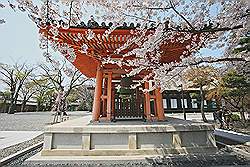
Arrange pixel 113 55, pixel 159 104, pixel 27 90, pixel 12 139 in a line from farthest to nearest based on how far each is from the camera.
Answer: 1. pixel 27 90
2. pixel 12 139
3. pixel 159 104
4. pixel 113 55

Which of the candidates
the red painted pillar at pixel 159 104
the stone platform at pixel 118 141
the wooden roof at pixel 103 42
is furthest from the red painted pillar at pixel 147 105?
the stone platform at pixel 118 141

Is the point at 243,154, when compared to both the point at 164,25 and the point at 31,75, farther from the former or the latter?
the point at 31,75

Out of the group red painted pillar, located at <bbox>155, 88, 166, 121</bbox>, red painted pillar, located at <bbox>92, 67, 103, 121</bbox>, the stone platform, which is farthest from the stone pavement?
red painted pillar, located at <bbox>155, 88, 166, 121</bbox>

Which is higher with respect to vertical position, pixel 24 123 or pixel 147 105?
pixel 147 105

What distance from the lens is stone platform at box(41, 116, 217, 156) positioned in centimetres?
522

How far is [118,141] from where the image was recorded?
532 centimetres

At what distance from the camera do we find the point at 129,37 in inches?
203

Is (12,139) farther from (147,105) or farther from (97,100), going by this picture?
(147,105)

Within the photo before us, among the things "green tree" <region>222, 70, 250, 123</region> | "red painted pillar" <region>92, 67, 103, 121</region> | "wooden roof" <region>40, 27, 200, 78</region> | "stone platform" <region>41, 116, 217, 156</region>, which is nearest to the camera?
"wooden roof" <region>40, 27, 200, 78</region>

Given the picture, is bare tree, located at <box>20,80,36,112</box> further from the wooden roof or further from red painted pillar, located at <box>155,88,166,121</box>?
red painted pillar, located at <box>155,88,166,121</box>

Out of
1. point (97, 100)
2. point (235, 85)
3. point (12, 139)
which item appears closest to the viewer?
point (97, 100)

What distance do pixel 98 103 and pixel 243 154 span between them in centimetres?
424

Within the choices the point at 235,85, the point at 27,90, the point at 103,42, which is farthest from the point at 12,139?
the point at 27,90

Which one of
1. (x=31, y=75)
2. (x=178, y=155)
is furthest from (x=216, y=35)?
(x=31, y=75)
